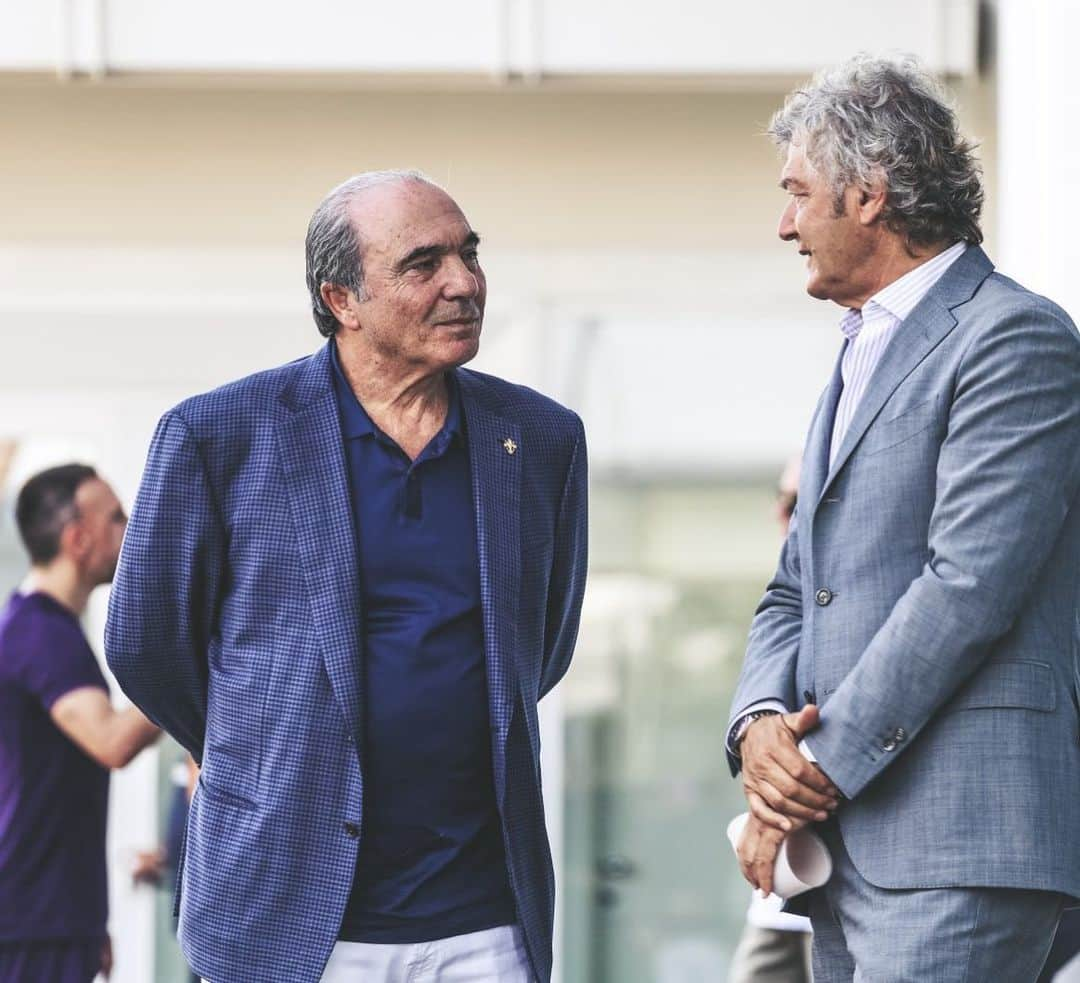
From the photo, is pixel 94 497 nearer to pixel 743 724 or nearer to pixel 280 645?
pixel 280 645

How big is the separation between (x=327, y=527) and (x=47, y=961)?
2070 millimetres

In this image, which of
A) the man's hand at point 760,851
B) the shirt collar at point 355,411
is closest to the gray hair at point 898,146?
the shirt collar at point 355,411

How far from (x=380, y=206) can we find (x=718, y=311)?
329 centimetres

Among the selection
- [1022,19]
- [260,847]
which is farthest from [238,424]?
[1022,19]

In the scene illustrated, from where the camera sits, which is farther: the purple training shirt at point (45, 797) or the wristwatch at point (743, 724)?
the purple training shirt at point (45, 797)

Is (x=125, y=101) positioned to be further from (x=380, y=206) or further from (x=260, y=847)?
(x=260, y=847)

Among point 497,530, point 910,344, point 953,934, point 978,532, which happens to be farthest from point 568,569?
point 953,934

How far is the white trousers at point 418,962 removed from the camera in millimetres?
2938

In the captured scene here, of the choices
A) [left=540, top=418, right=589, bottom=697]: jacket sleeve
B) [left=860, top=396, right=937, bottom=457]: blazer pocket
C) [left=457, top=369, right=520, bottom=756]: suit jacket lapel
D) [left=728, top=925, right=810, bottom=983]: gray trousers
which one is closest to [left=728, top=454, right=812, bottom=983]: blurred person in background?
[left=728, top=925, right=810, bottom=983]: gray trousers

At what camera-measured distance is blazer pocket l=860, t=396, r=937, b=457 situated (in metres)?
2.78

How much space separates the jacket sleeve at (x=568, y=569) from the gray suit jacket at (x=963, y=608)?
0.66m

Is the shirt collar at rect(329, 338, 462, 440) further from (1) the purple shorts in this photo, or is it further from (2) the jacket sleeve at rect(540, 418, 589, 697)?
(1) the purple shorts

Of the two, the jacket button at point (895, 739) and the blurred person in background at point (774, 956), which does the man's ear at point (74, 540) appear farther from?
the jacket button at point (895, 739)

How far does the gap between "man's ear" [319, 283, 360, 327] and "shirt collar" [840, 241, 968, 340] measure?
2.86ft
